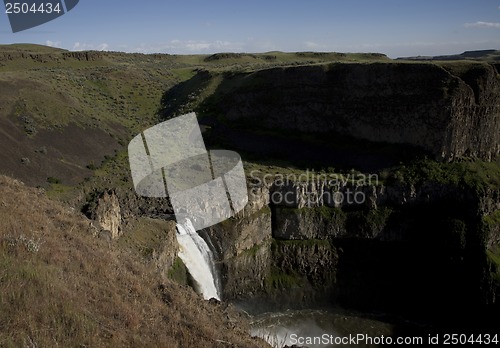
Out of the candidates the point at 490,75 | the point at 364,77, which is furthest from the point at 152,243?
the point at 490,75

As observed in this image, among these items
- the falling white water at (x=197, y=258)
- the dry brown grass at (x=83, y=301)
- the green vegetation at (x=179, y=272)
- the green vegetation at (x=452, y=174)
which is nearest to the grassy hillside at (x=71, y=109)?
the falling white water at (x=197, y=258)

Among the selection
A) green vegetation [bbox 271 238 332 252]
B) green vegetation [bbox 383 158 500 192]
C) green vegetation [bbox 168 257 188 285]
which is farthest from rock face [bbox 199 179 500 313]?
green vegetation [bbox 168 257 188 285]

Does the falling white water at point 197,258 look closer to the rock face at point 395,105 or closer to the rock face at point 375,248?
the rock face at point 375,248

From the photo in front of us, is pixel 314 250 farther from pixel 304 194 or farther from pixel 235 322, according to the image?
pixel 235 322

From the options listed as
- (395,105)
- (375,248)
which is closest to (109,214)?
(375,248)

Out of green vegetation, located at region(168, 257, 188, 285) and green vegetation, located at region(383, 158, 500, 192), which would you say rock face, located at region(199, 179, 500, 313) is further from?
green vegetation, located at region(168, 257, 188, 285)
